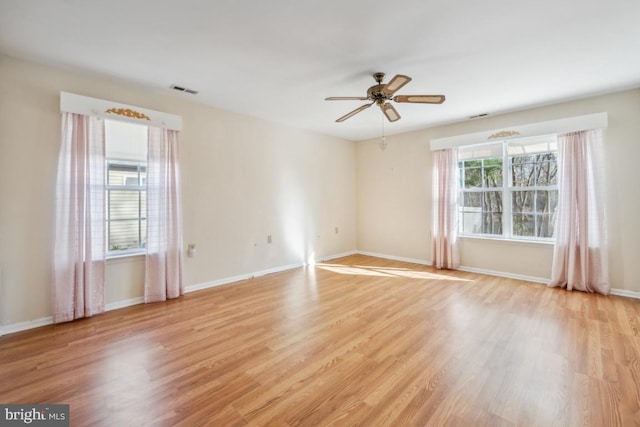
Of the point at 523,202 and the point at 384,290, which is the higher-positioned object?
the point at 523,202

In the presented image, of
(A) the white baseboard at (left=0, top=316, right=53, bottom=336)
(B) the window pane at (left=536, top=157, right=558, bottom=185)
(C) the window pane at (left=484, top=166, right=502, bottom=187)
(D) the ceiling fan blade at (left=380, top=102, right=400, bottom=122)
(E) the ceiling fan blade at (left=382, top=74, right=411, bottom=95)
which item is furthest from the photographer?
(C) the window pane at (left=484, top=166, right=502, bottom=187)

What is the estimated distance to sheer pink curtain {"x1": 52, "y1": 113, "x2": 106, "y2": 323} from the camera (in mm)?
2850

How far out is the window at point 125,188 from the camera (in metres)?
3.32

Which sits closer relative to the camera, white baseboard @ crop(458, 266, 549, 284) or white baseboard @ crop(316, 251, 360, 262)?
white baseboard @ crop(458, 266, 549, 284)

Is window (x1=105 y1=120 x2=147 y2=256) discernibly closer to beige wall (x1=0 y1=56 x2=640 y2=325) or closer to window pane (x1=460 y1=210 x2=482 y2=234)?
beige wall (x1=0 y1=56 x2=640 y2=325)

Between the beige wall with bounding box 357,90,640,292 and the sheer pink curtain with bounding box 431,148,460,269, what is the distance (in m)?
0.23

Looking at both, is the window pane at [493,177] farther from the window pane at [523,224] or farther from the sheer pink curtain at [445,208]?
the window pane at [523,224]

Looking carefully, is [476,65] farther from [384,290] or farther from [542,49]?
[384,290]

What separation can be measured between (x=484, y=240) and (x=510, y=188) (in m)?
0.94

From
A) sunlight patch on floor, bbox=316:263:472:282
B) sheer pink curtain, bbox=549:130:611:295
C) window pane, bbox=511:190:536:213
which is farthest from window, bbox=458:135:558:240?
sunlight patch on floor, bbox=316:263:472:282

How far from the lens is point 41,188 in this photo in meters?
2.83

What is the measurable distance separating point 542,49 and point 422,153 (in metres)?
2.83

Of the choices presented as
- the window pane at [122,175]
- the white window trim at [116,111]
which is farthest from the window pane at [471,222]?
the window pane at [122,175]

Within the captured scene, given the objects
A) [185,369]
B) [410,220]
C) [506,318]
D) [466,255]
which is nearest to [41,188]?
[185,369]
